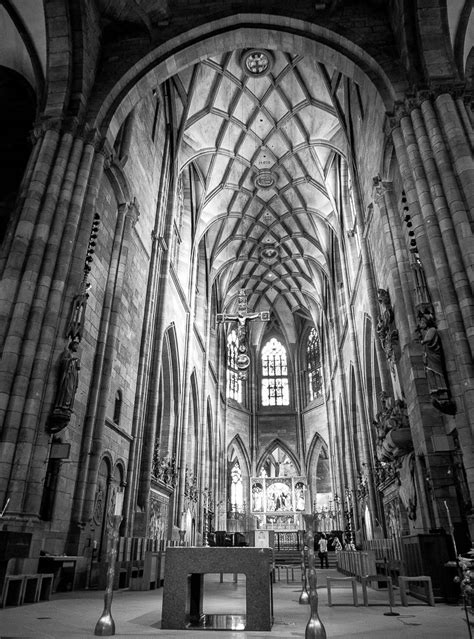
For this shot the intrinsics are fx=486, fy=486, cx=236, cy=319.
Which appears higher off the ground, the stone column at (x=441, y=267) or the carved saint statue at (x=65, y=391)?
the stone column at (x=441, y=267)

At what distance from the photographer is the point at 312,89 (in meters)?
19.3

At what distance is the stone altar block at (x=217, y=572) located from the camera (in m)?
4.54

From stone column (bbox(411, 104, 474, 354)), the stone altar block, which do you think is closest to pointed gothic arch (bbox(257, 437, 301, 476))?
stone column (bbox(411, 104, 474, 354))

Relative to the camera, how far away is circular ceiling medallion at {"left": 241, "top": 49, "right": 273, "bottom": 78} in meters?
18.1

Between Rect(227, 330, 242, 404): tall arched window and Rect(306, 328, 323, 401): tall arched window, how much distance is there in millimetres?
5339

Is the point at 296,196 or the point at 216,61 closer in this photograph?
the point at 216,61

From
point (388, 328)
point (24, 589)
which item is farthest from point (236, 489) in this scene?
point (24, 589)

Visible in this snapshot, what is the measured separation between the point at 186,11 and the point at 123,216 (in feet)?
21.2

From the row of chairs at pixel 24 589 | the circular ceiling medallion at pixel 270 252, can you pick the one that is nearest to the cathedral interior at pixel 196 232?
the row of chairs at pixel 24 589

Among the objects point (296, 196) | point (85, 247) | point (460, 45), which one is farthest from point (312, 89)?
point (85, 247)

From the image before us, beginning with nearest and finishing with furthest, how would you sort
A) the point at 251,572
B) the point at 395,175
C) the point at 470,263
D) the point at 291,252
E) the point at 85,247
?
the point at 251,572
the point at 470,263
the point at 85,247
the point at 395,175
the point at 291,252

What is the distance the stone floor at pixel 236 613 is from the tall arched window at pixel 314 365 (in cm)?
2828

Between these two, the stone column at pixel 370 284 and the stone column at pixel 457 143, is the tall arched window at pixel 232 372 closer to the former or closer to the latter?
the stone column at pixel 370 284

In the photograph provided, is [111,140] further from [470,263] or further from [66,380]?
[470,263]
